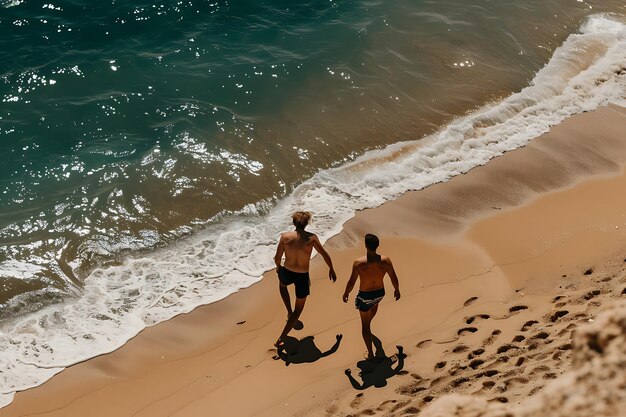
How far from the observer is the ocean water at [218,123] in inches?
394

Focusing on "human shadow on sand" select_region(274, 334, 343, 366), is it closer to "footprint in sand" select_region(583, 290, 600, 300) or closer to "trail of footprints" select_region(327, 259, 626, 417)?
"trail of footprints" select_region(327, 259, 626, 417)

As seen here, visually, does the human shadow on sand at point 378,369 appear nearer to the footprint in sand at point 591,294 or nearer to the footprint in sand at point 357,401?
the footprint in sand at point 357,401

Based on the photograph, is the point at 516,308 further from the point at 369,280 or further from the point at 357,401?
the point at 357,401

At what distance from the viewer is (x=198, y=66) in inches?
579

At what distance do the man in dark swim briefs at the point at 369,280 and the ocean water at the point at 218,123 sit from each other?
85.9 inches

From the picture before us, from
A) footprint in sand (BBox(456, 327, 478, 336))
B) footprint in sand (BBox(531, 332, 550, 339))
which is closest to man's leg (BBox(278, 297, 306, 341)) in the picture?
footprint in sand (BBox(456, 327, 478, 336))

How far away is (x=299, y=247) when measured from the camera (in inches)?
334

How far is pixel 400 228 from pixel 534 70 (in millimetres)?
6346

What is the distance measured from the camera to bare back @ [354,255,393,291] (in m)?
8.01

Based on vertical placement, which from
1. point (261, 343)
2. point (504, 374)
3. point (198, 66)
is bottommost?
point (261, 343)

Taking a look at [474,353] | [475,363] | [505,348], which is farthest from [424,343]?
[505,348]

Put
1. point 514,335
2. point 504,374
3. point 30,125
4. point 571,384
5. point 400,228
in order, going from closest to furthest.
Answer: point 571,384, point 504,374, point 514,335, point 400,228, point 30,125

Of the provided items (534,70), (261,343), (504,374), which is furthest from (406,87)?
(504,374)

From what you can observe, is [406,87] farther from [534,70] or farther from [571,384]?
[571,384]
